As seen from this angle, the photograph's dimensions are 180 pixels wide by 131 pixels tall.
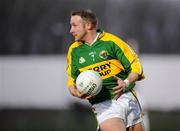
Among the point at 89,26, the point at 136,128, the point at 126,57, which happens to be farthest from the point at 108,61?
the point at 136,128

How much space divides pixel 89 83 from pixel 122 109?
597 millimetres

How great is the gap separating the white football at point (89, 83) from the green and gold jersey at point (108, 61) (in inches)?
10.5

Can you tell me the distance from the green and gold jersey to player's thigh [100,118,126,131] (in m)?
0.30

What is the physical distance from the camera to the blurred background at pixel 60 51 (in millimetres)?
19814

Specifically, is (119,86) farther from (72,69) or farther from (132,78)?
(72,69)

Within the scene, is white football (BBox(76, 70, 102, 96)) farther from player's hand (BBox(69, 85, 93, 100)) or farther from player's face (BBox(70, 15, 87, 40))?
player's face (BBox(70, 15, 87, 40))

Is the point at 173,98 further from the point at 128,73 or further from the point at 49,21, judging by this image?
the point at 128,73

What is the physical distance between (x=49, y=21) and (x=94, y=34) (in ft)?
43.4

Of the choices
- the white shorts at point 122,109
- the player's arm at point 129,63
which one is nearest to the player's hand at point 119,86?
the player's arm at point 129,63

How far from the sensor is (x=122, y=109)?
7.60m

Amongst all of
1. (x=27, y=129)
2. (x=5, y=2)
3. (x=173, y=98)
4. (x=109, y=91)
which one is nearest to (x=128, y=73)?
(x=109, y=91)

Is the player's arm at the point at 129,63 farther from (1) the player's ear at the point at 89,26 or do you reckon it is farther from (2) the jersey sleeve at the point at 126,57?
(1) the player's ear at the point at 89,26

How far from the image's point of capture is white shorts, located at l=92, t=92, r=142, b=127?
758cm

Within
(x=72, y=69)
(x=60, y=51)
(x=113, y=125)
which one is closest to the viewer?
(x=113, y=125)
